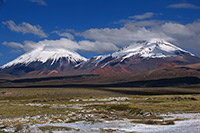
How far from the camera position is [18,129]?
33344 millimetres

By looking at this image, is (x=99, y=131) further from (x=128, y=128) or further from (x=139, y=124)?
(x=139, y=124)

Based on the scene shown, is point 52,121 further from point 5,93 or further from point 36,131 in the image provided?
point 5,93

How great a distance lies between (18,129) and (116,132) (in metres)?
A: 11.6

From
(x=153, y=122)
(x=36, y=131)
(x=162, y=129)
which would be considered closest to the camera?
(x=36, y=131)

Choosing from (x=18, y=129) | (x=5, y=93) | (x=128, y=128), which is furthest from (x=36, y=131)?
(x=5, y=93)

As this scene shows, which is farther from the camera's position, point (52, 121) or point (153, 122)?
point (52, 121)

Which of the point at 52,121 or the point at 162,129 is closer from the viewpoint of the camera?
the point at 162,129

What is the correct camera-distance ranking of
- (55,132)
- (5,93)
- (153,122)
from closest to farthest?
(55,132), (153,122), (5,93)

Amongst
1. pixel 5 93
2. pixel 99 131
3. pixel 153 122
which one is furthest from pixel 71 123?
pixel 5 93

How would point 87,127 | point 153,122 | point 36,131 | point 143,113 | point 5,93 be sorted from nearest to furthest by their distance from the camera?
point 36,131, point 87,127, point 153,122, point 143,113, point 5,93

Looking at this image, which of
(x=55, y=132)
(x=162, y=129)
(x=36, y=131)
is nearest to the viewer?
(x=36, y=131)

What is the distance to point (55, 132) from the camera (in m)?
35.4

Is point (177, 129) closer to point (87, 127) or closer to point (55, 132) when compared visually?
point (87, 127)

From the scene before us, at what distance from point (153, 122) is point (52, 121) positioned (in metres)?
16.2
